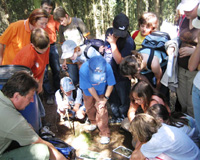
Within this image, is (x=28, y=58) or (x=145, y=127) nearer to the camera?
(x=145, y=127)

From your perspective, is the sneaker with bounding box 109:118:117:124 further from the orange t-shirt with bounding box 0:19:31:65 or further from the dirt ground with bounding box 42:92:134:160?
the orange t-shirt with bounding box 0:19:31:65

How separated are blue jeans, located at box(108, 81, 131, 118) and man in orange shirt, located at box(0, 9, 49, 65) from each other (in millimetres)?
1578

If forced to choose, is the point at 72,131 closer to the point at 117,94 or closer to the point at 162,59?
the point at 117,94

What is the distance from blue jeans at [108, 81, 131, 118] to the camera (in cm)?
332

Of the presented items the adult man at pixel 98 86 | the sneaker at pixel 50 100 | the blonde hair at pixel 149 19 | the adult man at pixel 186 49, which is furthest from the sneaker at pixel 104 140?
the blonde hair at pixel 149 19

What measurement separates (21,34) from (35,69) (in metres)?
0.67

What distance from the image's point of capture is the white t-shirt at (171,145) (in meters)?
1.94

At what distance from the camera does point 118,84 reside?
3307mm

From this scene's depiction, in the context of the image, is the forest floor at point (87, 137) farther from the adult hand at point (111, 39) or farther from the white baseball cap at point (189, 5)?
the white baseball cap at point (189, 5)

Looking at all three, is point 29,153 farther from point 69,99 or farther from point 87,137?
point 69,99

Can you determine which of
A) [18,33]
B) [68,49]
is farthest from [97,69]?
[18,33]

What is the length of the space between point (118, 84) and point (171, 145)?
5.02 feet

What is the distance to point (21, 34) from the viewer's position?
3246mm

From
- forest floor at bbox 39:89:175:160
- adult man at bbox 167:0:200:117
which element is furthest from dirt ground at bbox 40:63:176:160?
adult man at bbox 167:0:200:117
